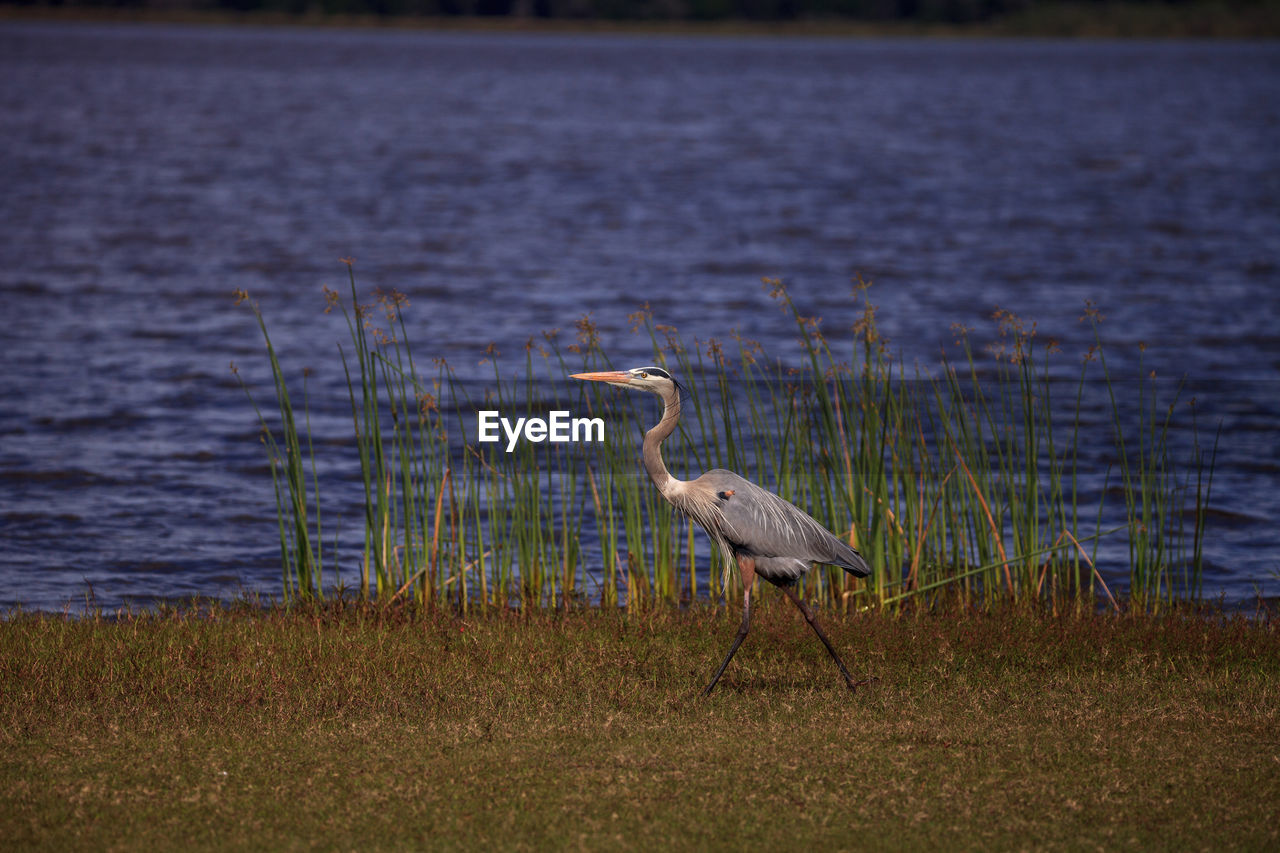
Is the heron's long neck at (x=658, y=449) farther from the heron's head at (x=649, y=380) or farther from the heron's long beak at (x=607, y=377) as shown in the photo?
the heron's long beak at (x=607, y=377)

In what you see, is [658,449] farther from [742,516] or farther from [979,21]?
[979,21]

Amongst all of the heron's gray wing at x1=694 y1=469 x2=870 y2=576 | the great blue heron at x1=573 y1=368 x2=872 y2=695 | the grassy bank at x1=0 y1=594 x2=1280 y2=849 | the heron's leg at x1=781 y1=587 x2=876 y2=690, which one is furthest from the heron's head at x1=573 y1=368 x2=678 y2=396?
the grassy bank at x1=0 y1=594 x2=1280 y2=849

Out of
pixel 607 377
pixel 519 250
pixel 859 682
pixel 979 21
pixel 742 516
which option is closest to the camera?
pixel 607 377

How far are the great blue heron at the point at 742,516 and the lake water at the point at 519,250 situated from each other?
3.87 metres

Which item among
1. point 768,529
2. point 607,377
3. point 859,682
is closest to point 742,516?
point 768,529

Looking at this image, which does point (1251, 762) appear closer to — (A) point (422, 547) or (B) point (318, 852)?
(B) point (318, 852)

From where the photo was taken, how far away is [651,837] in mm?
5012

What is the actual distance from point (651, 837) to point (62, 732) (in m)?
2.56

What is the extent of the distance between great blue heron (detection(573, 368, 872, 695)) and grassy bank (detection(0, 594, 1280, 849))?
1.89 feet

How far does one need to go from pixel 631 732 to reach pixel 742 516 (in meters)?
1.09

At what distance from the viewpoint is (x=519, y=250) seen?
25.1 m

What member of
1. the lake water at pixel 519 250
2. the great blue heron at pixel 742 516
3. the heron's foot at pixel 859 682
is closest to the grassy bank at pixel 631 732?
the heron's foot at pixel 859 682

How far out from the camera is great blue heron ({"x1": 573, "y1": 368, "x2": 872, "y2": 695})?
21.5ft

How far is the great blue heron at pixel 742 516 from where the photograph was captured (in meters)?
6.55
